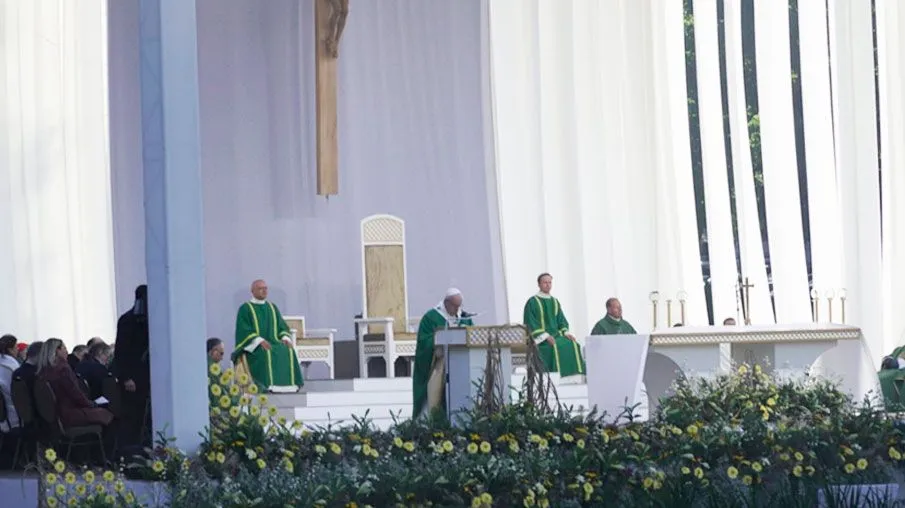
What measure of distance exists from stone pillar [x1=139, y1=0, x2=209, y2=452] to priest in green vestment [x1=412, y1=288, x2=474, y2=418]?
2.58m

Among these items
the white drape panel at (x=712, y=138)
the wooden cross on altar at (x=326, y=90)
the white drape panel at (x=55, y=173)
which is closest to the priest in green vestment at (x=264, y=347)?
the white drape panel at (x=55, y=173)

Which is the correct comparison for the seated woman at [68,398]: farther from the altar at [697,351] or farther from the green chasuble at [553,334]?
the green chasuble at [553,334]

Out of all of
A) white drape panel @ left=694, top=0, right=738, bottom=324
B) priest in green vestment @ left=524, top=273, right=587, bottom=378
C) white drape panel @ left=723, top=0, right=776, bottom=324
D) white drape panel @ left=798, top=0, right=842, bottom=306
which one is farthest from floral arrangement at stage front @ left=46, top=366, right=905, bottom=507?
white drape panel @ left=694, top=0, right=738, bottom=324

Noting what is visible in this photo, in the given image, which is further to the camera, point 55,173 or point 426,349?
point 55,173

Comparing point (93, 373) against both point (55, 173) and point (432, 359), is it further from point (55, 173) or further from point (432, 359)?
point (55, 173)

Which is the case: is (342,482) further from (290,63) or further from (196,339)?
(290,63)

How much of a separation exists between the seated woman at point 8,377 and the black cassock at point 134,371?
0.84 meters

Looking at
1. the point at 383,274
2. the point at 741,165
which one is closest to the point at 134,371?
the point at 383,274

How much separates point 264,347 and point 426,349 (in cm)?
292

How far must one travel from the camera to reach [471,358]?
10.2 meters

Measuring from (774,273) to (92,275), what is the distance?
24.3 feet

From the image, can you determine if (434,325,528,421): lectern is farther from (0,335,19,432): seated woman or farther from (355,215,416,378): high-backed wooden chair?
(355,215,416,378): high-backed wooden chair

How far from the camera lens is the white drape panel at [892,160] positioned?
53.7 feet

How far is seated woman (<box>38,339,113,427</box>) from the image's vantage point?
9.37 meters
